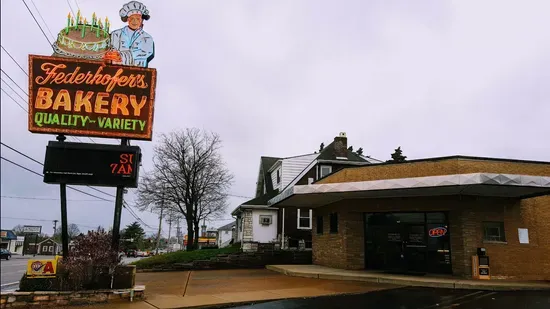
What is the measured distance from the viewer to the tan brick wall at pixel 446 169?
1520 cm

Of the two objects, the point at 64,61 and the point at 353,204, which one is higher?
the point at 64,61

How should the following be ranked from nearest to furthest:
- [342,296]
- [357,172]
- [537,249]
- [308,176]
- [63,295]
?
[63,295] → [342,296] → [537,249] → [357,172] → [308,176]

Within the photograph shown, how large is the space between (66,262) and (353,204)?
11.7 m

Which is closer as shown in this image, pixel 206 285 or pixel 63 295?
pixel 63 295

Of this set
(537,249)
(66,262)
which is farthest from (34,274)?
(537,249)

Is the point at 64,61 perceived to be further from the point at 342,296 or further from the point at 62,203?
the point at 342,296

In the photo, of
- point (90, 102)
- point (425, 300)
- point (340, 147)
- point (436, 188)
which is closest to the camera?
point (425, 300)

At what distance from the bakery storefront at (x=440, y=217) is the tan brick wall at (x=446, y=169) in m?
0.03

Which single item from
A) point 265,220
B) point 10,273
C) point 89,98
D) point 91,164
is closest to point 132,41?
point 89,98

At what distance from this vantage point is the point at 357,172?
17.3m

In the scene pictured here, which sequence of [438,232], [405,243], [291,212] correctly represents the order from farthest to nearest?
[291,212] → [405,243] → [438,232]

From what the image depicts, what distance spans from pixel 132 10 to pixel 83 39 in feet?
7.57

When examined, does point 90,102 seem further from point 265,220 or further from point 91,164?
point 265,220

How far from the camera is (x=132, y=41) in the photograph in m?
13.7
